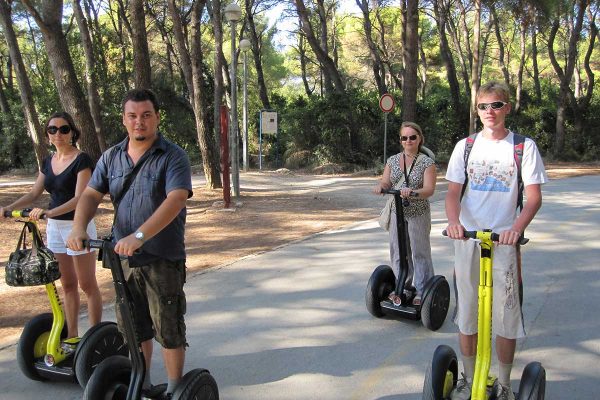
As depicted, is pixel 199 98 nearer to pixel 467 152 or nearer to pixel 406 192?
→ pixel 406 192

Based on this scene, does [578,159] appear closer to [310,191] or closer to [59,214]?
[310,191]

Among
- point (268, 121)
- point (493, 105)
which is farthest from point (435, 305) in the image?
point (268, 121)

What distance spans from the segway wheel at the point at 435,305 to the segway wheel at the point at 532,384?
1.55 metres

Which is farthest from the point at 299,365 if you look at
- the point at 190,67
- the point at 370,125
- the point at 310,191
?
the point at 370,125

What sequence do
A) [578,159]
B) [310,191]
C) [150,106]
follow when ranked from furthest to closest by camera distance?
1. [578,159]
2. [310,191]
3. [150,106]

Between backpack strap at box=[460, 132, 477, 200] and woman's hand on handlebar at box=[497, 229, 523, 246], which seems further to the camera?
backpack strap at box=[460, 132, 477, 200]

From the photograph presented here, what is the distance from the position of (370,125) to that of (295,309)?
1840 centimetres

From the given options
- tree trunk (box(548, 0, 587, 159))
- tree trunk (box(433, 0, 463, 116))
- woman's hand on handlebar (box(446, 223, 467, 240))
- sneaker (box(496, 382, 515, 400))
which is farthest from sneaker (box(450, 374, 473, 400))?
tree trunk (box(433, 0, 463, 116))

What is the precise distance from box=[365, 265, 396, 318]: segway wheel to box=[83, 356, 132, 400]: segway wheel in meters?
2.38

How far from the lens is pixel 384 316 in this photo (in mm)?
4941

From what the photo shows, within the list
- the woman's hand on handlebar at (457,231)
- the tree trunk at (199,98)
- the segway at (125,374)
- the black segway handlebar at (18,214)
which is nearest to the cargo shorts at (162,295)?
the segway at (125,374)

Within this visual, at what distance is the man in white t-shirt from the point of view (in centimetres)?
299

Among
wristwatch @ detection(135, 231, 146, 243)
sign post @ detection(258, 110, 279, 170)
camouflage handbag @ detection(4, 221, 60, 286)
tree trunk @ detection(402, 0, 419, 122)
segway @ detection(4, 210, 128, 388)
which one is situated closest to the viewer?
wristwatch @ detection(135, 231, 146, 243)

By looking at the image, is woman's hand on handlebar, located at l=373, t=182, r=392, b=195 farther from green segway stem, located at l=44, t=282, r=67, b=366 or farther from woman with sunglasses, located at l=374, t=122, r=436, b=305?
green segway stem, located at l=44, t=282, r=67, b=366
